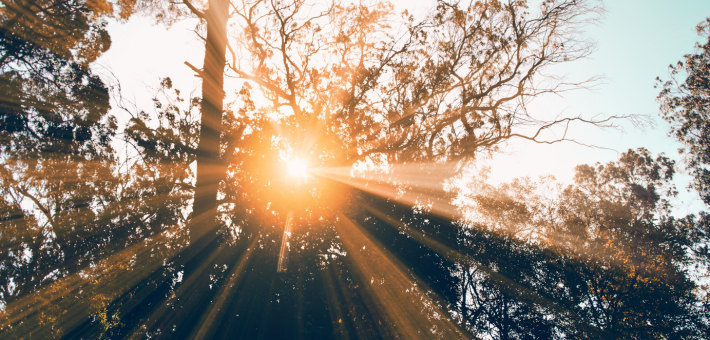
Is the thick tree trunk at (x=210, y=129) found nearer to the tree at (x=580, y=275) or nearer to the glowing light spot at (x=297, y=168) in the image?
the glowing light spot at (x=297, y=168)

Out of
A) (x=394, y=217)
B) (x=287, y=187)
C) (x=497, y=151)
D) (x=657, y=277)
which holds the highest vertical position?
(x=497, y=151)

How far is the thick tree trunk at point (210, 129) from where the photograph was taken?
23.7 ft

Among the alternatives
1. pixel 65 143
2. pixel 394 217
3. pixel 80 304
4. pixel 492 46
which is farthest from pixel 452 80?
pixel 80 304

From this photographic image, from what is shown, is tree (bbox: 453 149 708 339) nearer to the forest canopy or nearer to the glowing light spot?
the forest canopy

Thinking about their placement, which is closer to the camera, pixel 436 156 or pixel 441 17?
pixel 441 17

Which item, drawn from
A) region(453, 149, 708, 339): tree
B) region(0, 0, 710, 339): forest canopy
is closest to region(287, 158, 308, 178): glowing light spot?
region(0, 0, 710, 339): forest canopy

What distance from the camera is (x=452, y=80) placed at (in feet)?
35.3

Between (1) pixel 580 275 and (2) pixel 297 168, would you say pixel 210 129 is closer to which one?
(2) pixel 297 168

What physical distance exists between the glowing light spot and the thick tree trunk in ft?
6.29

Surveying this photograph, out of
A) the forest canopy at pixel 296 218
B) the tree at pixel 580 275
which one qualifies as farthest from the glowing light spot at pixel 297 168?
the tree at pixel 580 275

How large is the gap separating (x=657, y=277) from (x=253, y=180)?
1359 cm

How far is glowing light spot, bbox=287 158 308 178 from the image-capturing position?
27.7 ft

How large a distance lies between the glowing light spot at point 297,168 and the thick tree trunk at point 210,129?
1.92 metres

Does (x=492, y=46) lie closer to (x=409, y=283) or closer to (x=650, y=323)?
(x=409, y=283)
